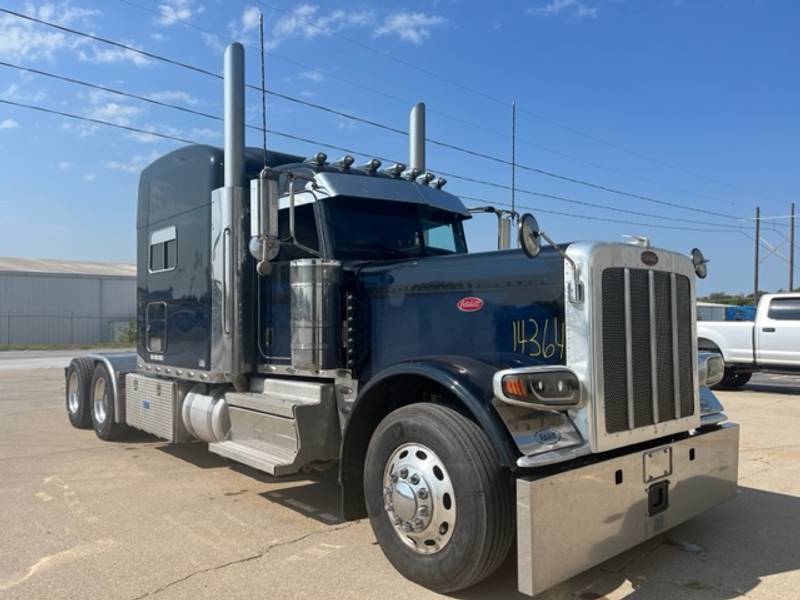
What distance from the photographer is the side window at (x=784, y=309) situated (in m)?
13.5

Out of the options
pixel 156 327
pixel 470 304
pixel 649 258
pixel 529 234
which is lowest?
pixel 156 327

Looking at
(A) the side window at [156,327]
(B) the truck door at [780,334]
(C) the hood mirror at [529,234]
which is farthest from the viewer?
(B) the truck door at [780,334]

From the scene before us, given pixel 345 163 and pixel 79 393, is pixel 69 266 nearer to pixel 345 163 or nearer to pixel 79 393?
pixel 79 393

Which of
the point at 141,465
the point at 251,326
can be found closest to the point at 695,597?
the point at 251,326

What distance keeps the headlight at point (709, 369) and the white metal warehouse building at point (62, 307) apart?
37963mm

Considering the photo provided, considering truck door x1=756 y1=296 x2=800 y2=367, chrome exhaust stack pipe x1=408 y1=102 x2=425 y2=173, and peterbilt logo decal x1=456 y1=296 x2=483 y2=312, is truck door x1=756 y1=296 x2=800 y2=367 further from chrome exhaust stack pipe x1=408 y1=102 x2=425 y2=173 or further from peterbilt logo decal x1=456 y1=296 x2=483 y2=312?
peterbilt logo decal x1=456 y1=296 x2=483 y2=312

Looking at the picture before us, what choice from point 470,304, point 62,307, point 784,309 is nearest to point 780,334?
point 784,309

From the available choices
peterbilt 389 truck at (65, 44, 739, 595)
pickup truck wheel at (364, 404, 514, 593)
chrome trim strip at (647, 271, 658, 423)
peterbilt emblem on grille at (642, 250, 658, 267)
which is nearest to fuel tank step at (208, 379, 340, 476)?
peterbilt 389 truck at (65, 44, 739, 595)

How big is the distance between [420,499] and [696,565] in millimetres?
1742

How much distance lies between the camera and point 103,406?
27.2ft

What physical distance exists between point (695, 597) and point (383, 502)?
5.62ft

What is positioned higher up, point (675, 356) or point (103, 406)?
point (675, 356)

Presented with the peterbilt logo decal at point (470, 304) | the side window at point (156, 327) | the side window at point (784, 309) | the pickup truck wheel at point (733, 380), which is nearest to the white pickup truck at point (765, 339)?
the side window at point (784, 309)

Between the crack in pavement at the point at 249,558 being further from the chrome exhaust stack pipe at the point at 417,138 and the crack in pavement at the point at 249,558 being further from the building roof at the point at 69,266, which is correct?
the building roof at the point at 69,266
